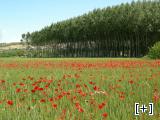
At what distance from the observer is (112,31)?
78125mm

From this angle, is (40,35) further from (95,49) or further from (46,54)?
(95,49)

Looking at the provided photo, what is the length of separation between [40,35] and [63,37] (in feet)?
46.9

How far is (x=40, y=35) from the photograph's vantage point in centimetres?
10894

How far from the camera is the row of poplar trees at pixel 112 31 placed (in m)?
71.2

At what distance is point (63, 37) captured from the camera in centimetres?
9688

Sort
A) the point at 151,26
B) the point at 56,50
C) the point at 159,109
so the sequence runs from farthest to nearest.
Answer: the point at 56,50 → the point at 151,26 → the point at 159,109

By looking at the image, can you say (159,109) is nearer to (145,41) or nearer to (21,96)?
(21,96)

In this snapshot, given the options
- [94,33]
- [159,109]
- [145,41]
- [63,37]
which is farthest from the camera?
[63,37]

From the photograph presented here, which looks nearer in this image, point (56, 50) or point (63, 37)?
point (63, 37)

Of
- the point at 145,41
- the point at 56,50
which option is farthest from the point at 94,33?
the point at 56,50

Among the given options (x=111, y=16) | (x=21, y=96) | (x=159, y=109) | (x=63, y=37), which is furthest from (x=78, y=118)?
(x=63, y=37)

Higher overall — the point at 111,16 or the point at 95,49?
the point at 111,16

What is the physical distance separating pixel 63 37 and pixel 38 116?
9094 cm

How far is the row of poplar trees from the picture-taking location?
7119 cm
